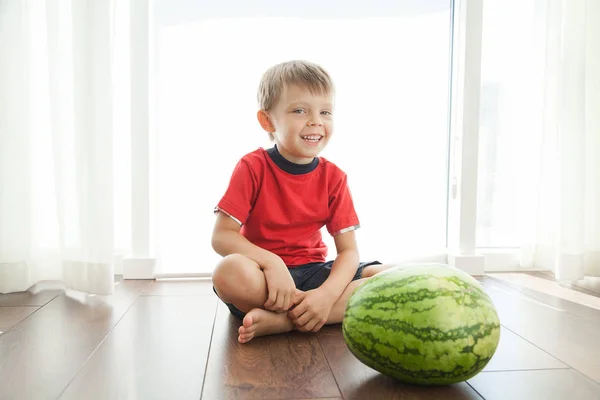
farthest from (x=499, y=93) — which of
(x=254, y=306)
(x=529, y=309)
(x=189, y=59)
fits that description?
(x=254, y=306)

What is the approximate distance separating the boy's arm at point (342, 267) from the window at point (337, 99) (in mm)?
611

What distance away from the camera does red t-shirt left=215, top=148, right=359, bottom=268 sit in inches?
66.6

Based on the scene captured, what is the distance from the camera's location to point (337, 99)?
7.47 feet

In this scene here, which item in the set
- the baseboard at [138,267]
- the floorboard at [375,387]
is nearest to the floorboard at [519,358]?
the floorboard at [375,387]

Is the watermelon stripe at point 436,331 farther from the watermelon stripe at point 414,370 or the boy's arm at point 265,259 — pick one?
the boy's arm at point 265,259

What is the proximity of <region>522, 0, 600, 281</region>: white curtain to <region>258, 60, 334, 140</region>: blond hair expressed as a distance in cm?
100

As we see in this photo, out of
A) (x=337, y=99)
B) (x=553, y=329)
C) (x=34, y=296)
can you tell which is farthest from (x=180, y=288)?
(x=553, y=329)

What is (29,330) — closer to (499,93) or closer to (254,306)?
(254,306)

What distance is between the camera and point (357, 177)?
2320 mm

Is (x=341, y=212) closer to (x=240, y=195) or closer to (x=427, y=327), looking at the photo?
(x=240, y=195)

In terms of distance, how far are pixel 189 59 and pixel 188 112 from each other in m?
0.21

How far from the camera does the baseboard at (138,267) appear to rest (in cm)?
221

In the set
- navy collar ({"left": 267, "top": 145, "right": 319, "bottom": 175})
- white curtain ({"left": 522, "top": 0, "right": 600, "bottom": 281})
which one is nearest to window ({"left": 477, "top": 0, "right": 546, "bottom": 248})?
white curtain ({"left": 522, "top": 0, "right": 600, "bottom": 281})

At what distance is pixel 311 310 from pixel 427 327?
1.64 feet
